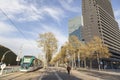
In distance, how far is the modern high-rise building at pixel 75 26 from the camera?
502 feet

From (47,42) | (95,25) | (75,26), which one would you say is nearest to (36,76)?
(47,42)

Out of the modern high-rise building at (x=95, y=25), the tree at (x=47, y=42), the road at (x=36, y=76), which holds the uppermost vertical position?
the modern high-rise building at (x=95, y=25)

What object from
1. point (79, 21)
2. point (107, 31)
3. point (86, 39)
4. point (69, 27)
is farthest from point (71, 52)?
point (69, 27)

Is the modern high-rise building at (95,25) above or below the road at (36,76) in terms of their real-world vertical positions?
above

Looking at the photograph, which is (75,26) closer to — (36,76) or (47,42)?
(47,42)

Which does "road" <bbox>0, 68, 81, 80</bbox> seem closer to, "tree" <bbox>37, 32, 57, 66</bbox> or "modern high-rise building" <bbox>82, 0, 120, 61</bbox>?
"tree" <bbox>37, 32, 57, 66</bbox>

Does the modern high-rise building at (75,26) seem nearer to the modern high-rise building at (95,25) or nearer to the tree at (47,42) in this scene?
the modern high-rise building at (95,25)

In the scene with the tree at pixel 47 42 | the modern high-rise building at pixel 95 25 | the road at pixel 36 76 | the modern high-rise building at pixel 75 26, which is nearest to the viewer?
the road at pixel 36 76

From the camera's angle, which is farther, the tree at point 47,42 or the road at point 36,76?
the tree at point 47,42

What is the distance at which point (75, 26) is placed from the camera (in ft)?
538

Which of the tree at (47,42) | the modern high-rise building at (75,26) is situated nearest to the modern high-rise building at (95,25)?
the modern high-rise building at (75,26)

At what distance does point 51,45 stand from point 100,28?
61201mm

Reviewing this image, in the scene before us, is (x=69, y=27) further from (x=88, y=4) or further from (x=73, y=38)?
(x=73, y=38)

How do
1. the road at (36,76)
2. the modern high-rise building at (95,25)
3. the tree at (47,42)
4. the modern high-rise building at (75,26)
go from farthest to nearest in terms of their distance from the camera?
1. the modern high-rise building at (75,26)
2. the modern high-rise building at (95,25)
3. the tree at (47,42)
4. the road at (36,76)
